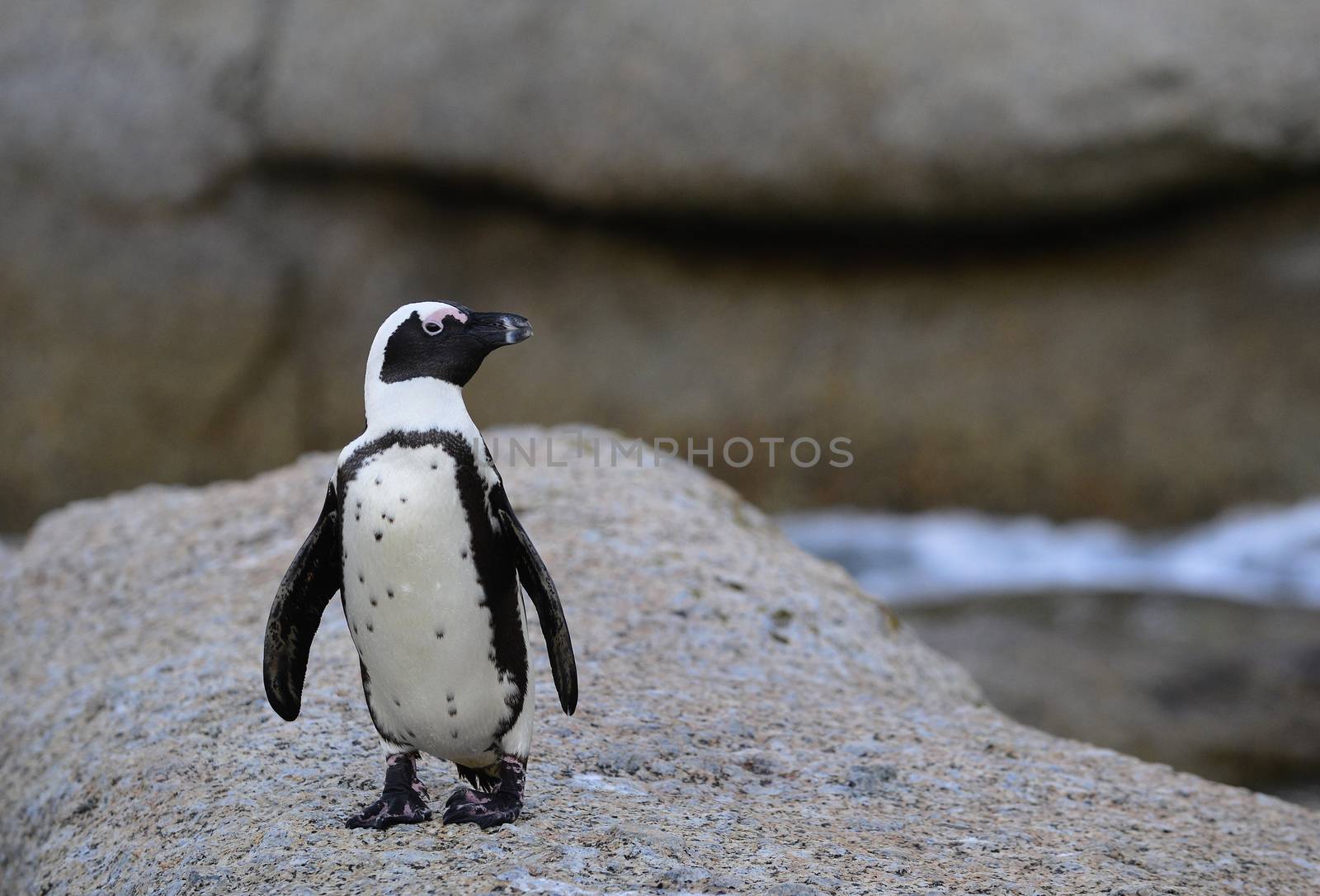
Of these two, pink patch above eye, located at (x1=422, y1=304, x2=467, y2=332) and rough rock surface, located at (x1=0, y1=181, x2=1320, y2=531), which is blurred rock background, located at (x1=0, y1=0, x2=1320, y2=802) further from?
pink patch above eye, located at (x1=422, y1=304, x2=467, y2=332)

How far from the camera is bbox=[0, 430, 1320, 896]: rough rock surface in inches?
74.3

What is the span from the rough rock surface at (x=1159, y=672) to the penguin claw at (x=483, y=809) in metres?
3.08

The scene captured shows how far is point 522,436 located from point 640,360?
10.2ft

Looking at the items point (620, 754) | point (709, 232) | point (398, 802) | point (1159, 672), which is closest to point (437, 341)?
point (398, 802)

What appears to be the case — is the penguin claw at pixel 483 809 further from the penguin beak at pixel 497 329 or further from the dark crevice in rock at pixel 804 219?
the dark crevice in rock at pixel 804 219

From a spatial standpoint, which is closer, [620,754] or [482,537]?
[482,537]

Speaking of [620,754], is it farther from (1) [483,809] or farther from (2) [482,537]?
(2) [482,537]

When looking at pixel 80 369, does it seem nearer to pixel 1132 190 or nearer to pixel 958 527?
pixel 958 527

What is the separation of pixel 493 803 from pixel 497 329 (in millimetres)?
685

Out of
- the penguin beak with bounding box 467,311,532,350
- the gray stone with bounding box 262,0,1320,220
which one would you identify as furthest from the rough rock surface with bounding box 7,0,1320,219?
the penguin beak with bounding box 467,311,532,350

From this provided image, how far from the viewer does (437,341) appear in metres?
1.89

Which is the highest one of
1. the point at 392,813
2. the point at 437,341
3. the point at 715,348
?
the point at 715,348

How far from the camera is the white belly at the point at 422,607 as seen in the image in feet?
6.04

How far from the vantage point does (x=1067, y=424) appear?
652 centimetres
